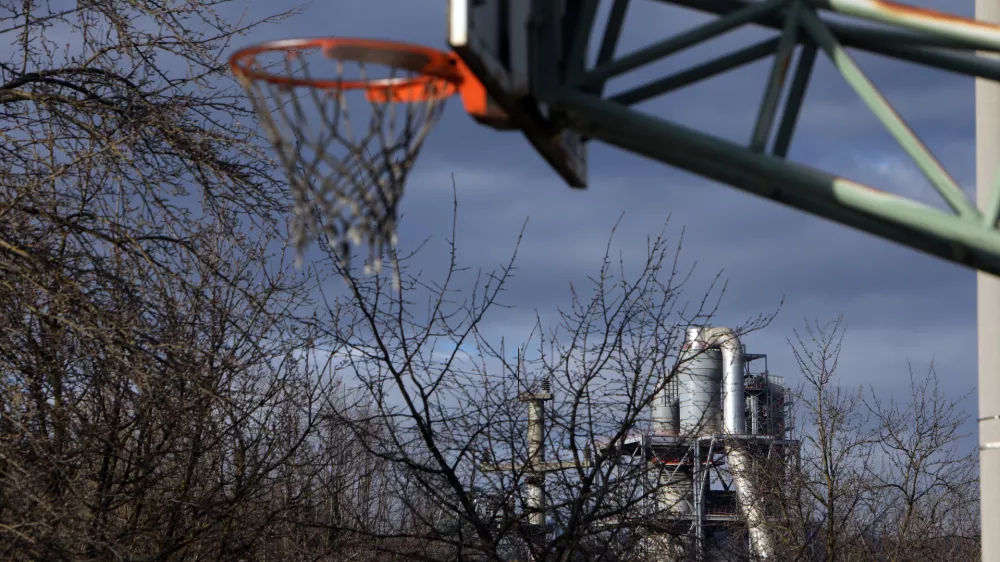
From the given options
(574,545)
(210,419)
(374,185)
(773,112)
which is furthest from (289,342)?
(773,112)

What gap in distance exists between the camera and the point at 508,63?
175 inches

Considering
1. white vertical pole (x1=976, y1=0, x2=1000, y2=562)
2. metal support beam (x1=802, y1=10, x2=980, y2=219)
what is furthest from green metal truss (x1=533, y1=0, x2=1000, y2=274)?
white vertical pole (x1=976, y1=0, x2=1000, y2=562)

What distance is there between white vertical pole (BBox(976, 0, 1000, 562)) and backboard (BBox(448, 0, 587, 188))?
2.71 meters

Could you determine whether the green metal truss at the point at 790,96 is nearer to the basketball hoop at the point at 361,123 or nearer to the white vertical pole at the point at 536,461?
the basketball hoop at the point at 361,123

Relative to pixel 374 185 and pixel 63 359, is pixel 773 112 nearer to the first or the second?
pixel 374 185

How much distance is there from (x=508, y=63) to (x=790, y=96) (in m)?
1.18

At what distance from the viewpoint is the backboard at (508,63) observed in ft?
13.1

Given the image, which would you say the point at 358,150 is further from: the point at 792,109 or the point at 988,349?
the point at 988,349

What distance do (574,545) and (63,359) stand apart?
13.4ft

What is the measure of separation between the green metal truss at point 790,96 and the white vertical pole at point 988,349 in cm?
145

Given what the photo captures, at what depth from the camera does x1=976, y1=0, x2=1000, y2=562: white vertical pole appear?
20.3ft

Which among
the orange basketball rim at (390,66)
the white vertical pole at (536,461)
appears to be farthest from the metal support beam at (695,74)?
the white vertical pole at (536,461)

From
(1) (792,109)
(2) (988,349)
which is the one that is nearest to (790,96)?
(1) (792,109)

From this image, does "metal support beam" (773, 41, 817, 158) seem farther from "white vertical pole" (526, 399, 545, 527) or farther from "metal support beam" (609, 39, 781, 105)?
"white vertical pole" (526, 399, 545, 527)
